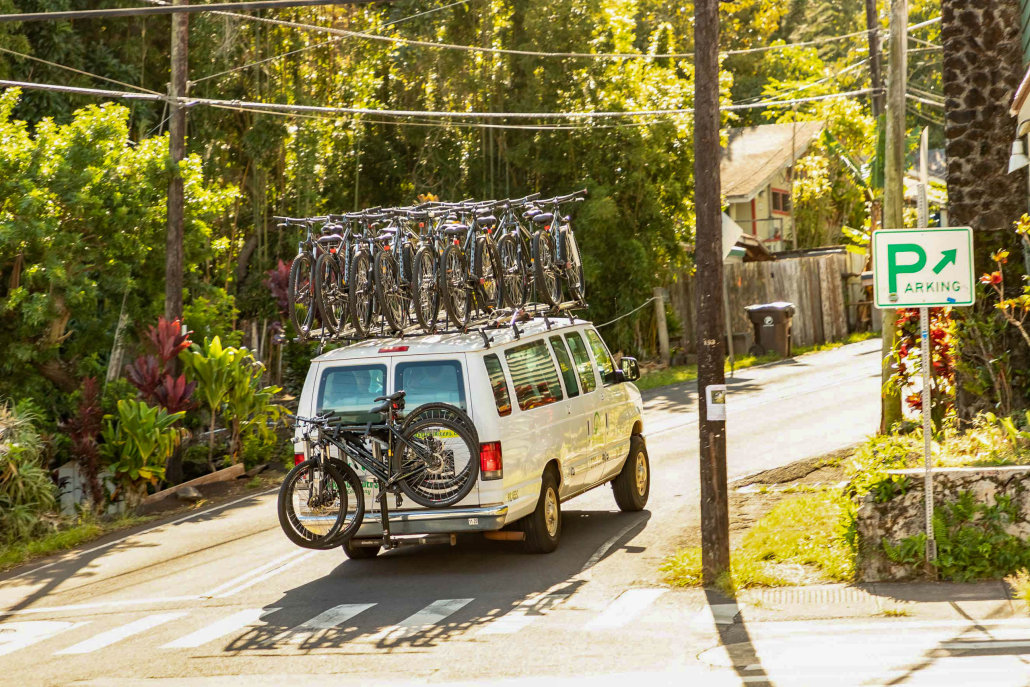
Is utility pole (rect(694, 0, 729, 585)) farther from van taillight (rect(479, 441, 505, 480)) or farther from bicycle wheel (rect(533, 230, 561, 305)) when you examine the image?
bicycle wheel (rect(533, 230, 561, 305))

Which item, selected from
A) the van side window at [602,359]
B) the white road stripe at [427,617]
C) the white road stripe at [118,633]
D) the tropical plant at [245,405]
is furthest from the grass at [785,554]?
the tropical plant at [245,405]

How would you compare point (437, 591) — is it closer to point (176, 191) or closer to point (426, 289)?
point (426, 289)

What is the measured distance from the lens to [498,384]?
432 inches

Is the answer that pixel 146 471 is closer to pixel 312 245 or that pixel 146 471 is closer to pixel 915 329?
pixel 312 245

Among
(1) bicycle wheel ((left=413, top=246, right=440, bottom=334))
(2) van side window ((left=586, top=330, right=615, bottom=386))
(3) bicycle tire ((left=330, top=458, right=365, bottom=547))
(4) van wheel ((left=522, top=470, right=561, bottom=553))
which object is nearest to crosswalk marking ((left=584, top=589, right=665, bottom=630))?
(4) van wheel ((left=522, top=470, right=561, bottom=553))

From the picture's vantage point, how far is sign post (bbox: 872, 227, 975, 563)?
9648mm

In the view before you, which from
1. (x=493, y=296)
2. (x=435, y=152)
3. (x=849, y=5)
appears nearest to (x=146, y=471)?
(x=493, y=296)

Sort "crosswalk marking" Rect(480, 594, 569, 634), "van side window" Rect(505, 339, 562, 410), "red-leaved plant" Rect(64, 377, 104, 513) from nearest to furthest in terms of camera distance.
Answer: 1. "crosswalk marking" Rect(480, 594, 569, 634)
2. "van side window" Rect(505, 339, 562, 410)
3. "red-leaved plant" Rect(64, 377, 104, 513)

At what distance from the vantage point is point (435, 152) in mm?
30141

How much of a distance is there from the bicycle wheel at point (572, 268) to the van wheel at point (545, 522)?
2922mm

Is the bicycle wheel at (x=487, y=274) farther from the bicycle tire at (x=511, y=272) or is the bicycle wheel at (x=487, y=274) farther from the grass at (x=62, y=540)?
the grass at (x=62, y=540)

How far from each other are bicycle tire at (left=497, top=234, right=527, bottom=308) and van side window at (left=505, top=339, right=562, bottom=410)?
1491 millimetres

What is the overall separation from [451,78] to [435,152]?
186 cm

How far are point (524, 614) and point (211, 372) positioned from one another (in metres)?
10.0
